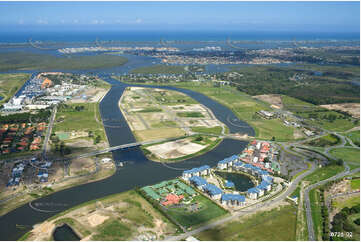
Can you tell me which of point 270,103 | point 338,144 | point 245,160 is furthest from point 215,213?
point 270,103

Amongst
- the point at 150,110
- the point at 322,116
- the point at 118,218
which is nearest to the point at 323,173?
the point at 118,218

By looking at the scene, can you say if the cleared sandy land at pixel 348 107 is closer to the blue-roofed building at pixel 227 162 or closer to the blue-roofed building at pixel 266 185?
the blue-roofed building at pixel 227 162

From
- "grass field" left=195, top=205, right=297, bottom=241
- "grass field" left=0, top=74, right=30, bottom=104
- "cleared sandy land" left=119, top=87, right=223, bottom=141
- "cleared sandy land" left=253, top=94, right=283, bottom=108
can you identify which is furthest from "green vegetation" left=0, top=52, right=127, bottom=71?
"grass field" left=195, top=205, right=297, bottom=241

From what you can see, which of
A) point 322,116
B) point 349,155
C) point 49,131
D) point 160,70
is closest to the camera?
point 349,155

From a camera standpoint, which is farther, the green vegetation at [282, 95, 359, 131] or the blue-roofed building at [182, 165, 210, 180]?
the green vegetation at [282, 95, 359, 131]

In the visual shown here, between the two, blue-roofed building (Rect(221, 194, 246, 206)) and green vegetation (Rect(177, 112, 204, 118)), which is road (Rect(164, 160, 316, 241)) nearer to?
blue-roofed building (Rect(221, 194, 246, 206))

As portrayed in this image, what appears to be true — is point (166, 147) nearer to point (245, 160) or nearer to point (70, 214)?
point (245, 160)

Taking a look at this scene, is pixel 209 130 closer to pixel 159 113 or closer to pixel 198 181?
pixel 159 113
